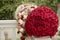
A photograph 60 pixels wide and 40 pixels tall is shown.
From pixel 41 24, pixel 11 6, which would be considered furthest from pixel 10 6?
pixel 41 24

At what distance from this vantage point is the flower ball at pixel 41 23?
1265mm

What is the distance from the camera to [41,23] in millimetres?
1262

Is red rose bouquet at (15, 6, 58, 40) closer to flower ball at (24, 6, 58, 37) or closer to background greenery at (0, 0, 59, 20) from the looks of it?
flower ball at (24, 6, 58, 37)

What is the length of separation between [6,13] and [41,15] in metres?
2.25

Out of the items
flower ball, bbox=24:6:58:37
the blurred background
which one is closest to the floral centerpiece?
flower ball, bbox=24:6:58:37

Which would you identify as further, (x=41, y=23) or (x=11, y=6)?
(x=11, y=6)

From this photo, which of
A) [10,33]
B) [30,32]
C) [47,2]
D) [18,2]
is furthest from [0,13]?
[30,32]

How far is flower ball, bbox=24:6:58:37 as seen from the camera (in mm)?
1265

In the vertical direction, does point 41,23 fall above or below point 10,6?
above

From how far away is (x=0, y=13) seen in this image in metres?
3.45

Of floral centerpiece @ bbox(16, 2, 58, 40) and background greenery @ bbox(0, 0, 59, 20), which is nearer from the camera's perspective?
floral centerpiece @ bbox(16, 2, 58, 40)

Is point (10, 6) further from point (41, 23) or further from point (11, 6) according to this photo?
point (41, 23)

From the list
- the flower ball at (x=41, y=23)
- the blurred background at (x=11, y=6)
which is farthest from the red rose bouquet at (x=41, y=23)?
the blurred background at (x=11, y=6)

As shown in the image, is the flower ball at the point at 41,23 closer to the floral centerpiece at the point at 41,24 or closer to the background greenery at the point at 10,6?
the floral centerpiece at the point at 41,24
